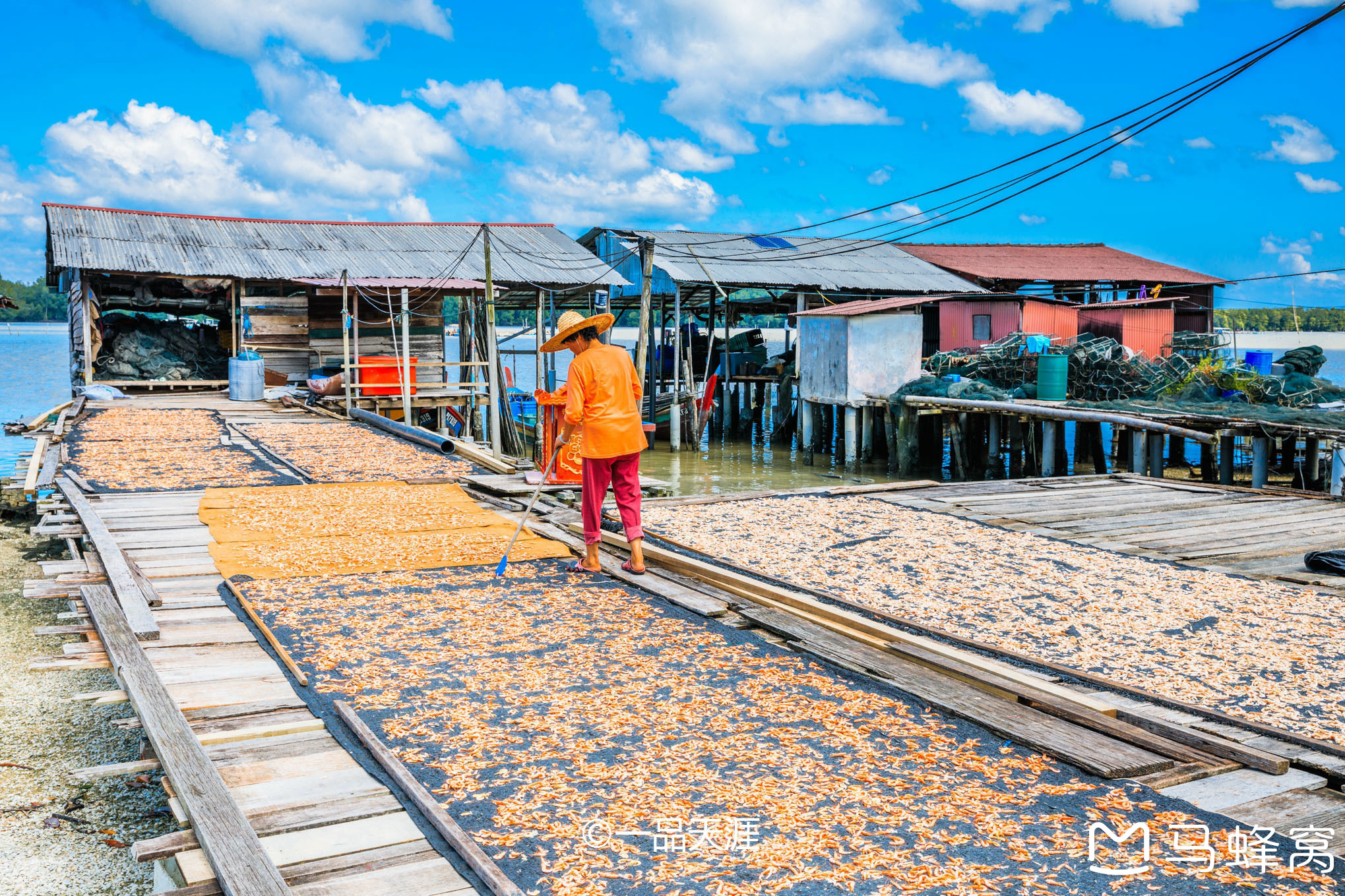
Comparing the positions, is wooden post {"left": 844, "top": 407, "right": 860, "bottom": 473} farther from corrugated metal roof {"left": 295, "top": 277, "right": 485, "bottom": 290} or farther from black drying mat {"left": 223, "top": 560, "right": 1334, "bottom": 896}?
black drying mat {"left": 223, "top": 560, "right": 1334, "bottom": 896}

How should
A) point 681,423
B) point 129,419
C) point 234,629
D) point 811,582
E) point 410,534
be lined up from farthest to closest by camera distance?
point 681,423
point 129,419
point 410,534
point 811,582
point 234,629

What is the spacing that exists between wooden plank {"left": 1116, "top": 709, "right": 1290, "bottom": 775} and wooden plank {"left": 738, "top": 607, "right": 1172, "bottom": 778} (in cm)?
24

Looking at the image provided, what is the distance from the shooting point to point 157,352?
68.9 ft

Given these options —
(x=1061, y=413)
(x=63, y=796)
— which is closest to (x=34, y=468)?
(x=63, y=796)

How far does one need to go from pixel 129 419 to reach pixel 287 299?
7124mm

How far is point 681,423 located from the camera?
2470 centimetres

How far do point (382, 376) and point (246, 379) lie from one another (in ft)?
8.19

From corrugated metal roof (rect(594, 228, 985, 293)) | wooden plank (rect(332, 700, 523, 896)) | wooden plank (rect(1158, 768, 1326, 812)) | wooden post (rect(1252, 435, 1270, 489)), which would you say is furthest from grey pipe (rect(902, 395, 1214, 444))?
wooden plank (rect(332, 700, 523, 896))

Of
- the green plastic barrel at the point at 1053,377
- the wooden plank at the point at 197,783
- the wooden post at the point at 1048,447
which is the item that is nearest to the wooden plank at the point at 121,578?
the wooden plank at the point at 197,783

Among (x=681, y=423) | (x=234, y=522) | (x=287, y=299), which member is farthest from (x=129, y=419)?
(x=681, y=423)

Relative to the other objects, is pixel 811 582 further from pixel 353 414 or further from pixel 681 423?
pixel 681 423

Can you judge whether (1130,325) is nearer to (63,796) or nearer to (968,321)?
(968,321)

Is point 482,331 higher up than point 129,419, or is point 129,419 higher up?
point 482,331

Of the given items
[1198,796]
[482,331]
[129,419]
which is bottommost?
[1198,796]
